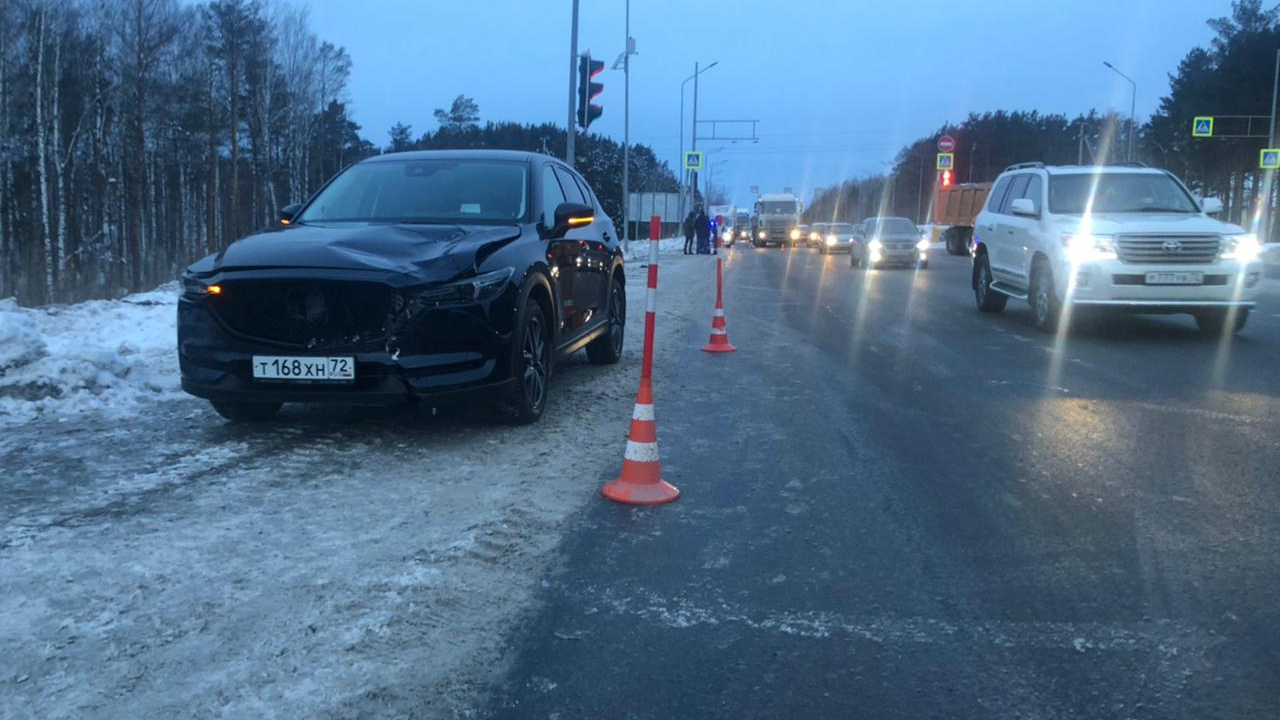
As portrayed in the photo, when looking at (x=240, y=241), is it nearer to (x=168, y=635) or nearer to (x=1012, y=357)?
(x=168, y=635)

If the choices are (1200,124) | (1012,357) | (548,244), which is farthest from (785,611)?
(1200,124)

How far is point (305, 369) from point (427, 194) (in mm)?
2032

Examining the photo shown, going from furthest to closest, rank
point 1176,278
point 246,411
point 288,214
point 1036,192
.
Answer: point 1036,192 → point 1176,278 → point 288,214 → point 246,411

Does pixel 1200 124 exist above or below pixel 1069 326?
above

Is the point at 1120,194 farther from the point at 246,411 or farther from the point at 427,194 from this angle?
the point at 246,411

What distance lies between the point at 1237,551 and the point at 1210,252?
7.24 metres

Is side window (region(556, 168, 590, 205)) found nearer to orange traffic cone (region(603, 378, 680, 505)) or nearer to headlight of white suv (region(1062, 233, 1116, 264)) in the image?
orange traffic cone (region(603, 378, 680, 505))

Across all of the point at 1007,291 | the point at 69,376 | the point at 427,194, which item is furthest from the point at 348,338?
the point at 1007,291

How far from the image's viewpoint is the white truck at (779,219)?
185ft

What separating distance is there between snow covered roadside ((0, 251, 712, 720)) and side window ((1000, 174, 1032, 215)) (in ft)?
27.5

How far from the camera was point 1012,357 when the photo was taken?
31.2 ft

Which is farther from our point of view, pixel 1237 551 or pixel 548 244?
pixel 548 244

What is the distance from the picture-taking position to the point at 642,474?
16.0 ft

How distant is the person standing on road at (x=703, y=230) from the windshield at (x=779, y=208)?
39.7ft
